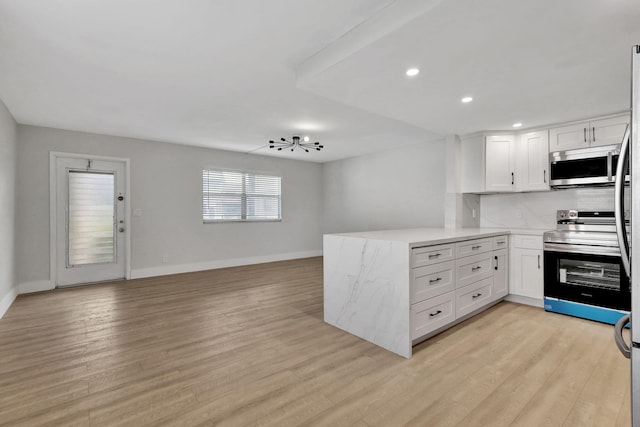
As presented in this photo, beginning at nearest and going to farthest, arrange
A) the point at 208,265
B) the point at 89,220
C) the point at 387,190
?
the point at 89,220
the point at 208,265
the point at 387,190

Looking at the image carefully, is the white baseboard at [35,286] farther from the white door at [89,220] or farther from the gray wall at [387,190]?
the gray wall at [387,190]

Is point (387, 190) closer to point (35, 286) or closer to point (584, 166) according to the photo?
point (584, 166)

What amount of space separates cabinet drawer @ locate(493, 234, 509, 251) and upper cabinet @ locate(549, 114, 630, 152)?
1.21m

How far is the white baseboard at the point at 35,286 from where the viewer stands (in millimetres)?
4277

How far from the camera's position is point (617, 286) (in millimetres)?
2975

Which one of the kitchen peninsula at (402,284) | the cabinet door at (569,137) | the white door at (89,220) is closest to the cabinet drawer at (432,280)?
the kitchen peninsula at (402,284)

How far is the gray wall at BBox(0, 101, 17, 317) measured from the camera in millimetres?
3422

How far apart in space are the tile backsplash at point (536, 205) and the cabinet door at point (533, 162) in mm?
289

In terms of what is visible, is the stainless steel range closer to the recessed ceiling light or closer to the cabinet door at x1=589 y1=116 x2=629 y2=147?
the cabinet door at x1=589 y1=116 x2=629 y2=147

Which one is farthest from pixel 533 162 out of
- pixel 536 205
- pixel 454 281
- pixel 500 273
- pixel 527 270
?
pixel 454 281

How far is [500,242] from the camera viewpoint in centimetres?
362

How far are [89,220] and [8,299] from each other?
4.82 ft

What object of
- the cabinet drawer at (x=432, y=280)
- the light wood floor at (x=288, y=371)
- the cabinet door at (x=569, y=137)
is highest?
the cabinet door at (x=569, y=137)

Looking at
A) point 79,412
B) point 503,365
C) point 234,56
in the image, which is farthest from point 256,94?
point 503,365
